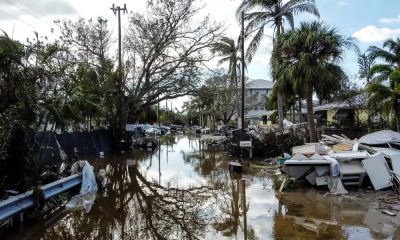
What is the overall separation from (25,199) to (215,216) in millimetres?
4087

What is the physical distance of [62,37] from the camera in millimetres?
31406

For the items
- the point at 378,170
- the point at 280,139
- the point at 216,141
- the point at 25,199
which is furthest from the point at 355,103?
the point at 25,199

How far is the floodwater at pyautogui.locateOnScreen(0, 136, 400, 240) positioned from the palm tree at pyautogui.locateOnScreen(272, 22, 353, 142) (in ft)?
23.3

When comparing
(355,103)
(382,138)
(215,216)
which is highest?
(355,103)

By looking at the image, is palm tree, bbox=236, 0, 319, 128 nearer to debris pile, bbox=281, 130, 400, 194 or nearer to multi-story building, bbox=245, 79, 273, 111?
debris pile, bbox=281, 130, 400, 194

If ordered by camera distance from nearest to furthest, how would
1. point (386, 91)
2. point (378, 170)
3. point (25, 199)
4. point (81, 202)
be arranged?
point (25, 199) → point (81, 202) → point (378, 170) → point (386, 91)

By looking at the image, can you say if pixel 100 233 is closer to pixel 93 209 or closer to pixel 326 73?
pixel 93 209

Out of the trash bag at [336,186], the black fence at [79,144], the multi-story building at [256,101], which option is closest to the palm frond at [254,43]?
the black fence at [79,144]

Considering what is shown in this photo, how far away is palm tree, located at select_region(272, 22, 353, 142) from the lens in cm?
1914

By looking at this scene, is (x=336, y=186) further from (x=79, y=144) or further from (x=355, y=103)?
(x=355, y=103)

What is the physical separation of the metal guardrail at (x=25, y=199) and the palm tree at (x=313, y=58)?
39.5 feet

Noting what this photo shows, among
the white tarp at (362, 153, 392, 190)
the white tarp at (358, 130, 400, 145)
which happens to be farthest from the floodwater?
the white tarp at (358, 130, 400, 145)

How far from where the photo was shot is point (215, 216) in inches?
364

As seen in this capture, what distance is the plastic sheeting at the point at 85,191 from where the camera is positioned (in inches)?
413
